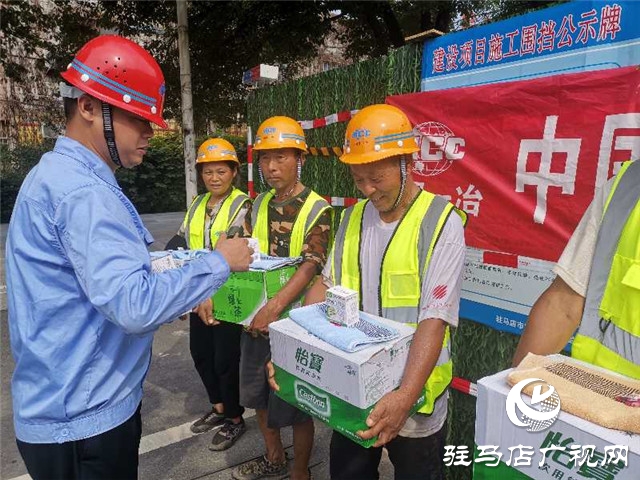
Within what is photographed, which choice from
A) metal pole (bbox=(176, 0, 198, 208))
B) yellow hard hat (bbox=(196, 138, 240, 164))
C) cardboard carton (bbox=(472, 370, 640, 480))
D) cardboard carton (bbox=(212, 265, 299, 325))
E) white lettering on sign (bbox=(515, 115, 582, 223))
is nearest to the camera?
cardboard carton (bbox=(472, 370, 640, 480))

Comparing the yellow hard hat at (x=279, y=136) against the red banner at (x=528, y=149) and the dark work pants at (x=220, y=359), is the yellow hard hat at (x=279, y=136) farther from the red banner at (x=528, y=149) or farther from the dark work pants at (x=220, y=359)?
the dark work pants at (x=220, y=359)

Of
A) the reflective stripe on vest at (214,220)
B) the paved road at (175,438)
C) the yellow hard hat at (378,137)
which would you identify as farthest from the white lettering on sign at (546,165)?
the paved road at (175,438)

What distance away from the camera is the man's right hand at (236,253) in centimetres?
175

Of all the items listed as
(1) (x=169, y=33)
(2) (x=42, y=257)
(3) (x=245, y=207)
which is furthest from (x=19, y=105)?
(2) (x=42, y=257)

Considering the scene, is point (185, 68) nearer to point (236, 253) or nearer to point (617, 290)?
point (236, 253)

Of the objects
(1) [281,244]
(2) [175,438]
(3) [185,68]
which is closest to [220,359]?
(2) [175,438]

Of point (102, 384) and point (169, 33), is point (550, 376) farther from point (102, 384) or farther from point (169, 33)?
point (169, 33)

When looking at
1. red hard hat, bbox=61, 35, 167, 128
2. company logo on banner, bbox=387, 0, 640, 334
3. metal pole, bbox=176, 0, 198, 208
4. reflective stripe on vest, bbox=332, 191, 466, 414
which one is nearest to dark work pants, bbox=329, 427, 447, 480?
reflective stripe on vest, bbox=332, 191, 466, 414

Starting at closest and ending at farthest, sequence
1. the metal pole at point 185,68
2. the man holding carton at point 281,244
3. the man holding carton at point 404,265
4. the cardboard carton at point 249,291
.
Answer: the man holding carton at point 404,265, the cardboard carton at point 249,291, the man holding carton at point 281,244, the metal pole at point 185,68

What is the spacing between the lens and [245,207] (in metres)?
3.54

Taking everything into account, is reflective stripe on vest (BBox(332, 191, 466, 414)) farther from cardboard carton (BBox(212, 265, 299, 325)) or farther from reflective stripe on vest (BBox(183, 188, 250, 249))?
reflective stripe on vest (BBox(183, 188, 250, 249))

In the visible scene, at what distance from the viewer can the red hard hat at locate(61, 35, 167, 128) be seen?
158 cm

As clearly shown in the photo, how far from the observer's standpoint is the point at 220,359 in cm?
358

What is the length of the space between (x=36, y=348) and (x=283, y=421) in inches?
62.1
